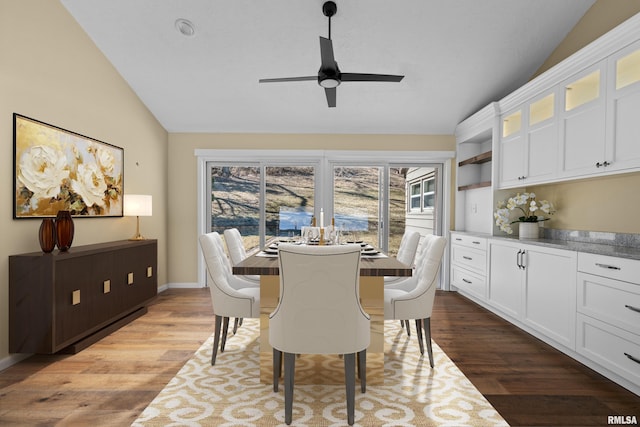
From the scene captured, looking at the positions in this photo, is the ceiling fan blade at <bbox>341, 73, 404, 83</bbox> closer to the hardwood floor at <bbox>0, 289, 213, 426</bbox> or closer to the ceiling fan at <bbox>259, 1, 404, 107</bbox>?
the ceiling fan at <bbox>259, 1, 404, 107</bbox>

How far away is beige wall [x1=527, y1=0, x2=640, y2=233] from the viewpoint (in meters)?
2.75

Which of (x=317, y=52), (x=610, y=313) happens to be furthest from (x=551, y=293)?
(x=317, y=52)

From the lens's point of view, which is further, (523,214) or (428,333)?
(523,214)

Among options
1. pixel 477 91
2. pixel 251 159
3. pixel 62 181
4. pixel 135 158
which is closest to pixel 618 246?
pixel 477 91

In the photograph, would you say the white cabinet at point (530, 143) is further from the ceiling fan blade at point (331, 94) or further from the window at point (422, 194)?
the ceiling fan blade at point (331, 94)

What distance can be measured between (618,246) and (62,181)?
4671 millimetres

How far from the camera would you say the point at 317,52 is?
11.8 feet

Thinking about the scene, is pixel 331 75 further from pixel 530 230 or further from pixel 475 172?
pixel 475 172

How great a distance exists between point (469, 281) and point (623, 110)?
249cm

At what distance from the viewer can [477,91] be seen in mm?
4195

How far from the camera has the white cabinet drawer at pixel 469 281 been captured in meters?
3.97

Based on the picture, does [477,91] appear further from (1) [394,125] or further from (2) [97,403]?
(2) [97,403]

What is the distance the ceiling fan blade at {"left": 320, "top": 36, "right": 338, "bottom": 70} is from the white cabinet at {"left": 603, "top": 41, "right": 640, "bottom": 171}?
6.54 ft

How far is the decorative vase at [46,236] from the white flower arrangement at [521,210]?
13.8 ft
